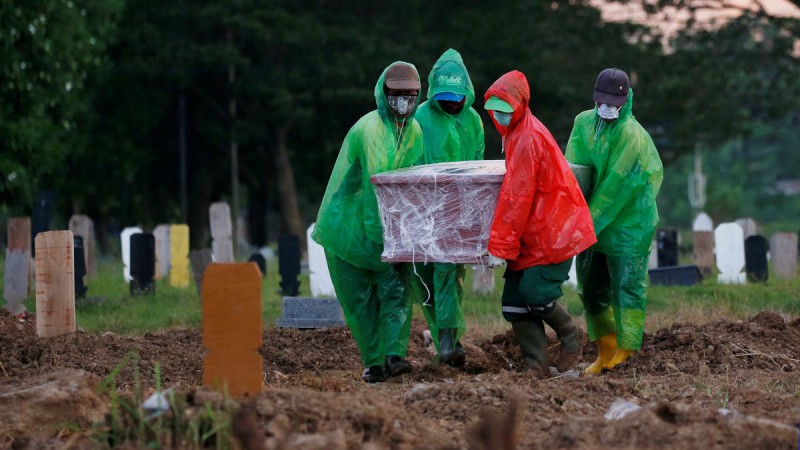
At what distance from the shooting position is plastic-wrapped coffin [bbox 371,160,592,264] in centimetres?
829

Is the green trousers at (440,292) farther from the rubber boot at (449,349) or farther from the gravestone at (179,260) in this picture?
the gravestone at (179,260)

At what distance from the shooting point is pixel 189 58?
3284 centimetres

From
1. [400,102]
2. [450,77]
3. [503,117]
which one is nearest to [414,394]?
[503,117]

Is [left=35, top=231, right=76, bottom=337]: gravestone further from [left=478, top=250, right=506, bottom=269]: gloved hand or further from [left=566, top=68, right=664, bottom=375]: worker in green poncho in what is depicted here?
[left=566, top=68, right=664, bottom=375]: worker in green poncho

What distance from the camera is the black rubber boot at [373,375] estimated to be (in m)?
9.29

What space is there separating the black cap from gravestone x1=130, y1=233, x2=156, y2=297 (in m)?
7.55

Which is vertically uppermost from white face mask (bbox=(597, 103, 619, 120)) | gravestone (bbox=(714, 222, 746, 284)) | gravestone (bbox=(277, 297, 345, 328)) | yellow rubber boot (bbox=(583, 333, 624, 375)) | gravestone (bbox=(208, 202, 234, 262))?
white face mask (bbox=(597, 103, 619, 120))

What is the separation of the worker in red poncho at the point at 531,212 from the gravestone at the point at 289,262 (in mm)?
6674

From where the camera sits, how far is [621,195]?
9.48m

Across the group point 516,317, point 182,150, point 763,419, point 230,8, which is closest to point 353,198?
point 516,317

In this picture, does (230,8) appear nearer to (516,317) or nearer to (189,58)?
(189,58)

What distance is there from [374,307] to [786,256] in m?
9.00

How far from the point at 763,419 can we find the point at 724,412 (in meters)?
0.25

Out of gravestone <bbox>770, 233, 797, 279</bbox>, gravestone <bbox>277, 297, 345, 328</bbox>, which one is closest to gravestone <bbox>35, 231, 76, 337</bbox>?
gravestone <bbox>277, 297, 345, 328</bbox>
